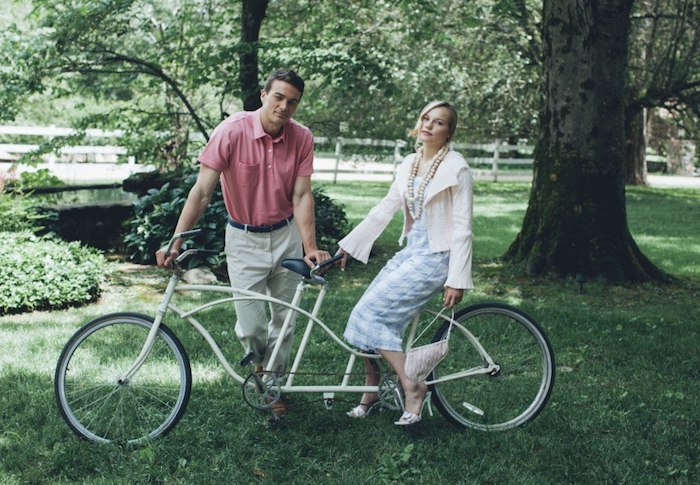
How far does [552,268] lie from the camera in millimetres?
9188

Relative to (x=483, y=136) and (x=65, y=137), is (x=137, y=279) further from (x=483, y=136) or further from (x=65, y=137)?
(x=483, y=136)

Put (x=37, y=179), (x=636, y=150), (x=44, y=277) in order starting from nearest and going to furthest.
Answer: (x=44, y=277) → (x=37, y=179) → (x=636, y=150)

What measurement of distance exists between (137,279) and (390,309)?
5.10 meters

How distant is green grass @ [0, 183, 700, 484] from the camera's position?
13.4ft

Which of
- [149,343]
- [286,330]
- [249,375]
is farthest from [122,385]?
[286,330]

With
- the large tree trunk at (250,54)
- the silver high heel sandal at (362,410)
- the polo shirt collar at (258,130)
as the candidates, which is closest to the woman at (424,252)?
the silver high heel sandal at (362,410)

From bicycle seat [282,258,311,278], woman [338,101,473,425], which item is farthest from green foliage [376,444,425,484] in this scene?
bicycle seat [282,258,311,278]

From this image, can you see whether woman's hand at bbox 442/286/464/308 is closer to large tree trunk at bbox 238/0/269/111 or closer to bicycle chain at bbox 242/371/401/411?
bicycle chain at bbox 242/371/401/411

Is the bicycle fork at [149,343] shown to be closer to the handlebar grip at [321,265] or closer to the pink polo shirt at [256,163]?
the pink polo shirt at [256,163]

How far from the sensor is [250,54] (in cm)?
1033

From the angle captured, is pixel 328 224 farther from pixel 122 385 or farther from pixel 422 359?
pixel 122 385

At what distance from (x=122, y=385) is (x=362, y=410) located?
4.36 feet

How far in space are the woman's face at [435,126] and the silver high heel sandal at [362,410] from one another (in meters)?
1.51

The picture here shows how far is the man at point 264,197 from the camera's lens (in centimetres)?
448
